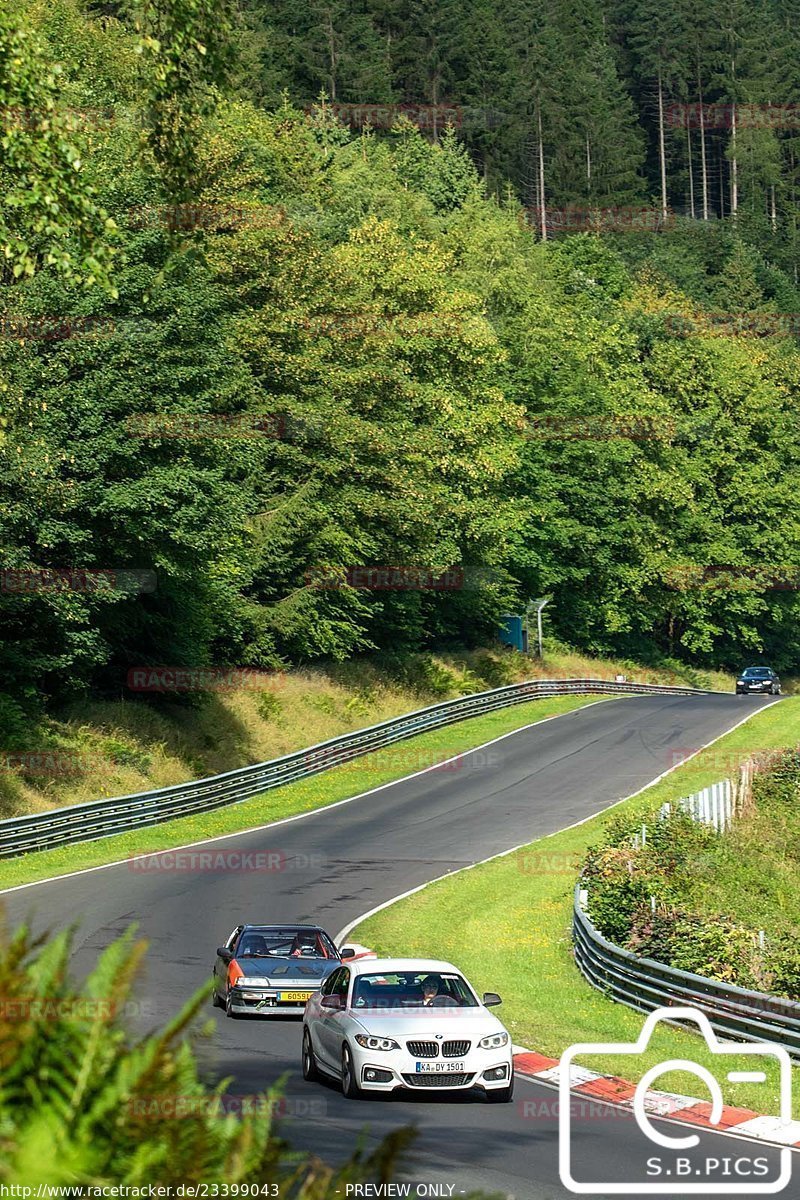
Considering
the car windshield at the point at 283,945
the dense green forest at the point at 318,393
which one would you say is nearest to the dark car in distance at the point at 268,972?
the car windshield at the point at 283,945

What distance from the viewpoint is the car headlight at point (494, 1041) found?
1537cm

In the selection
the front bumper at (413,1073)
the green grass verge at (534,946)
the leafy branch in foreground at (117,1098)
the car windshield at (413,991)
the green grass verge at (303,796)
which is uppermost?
the leafy branch in foreground at (117,1098)

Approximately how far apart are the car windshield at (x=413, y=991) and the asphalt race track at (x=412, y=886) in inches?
40.8

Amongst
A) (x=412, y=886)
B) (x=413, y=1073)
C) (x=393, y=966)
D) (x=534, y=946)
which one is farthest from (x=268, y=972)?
(x=412, y=886)

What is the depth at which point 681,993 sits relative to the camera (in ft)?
68.4

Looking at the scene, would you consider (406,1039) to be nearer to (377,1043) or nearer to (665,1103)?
(377,1043)

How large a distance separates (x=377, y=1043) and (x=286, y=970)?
6562 mm

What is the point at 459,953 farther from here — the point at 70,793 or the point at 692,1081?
the point at 70,793

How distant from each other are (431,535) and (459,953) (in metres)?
35.3

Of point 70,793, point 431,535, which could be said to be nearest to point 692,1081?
point 70,793

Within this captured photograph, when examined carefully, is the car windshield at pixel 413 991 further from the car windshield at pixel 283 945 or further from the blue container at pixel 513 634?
the blue container at pixel 513 634

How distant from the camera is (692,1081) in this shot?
17062 mm

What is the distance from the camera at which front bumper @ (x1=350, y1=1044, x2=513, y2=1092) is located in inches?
595

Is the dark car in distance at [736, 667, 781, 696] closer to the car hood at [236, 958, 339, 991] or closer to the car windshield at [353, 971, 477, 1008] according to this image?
the car hood at [236, 958, 339, 991]
